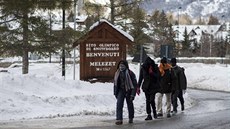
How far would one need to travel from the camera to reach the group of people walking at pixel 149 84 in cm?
1377

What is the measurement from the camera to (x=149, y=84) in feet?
48.4

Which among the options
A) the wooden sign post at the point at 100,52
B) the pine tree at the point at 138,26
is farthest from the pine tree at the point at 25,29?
the pine tree at the point at 138,26

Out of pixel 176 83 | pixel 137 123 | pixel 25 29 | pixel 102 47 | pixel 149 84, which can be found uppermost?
pixel 25 29

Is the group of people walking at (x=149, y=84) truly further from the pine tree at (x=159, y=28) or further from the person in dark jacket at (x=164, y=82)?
the pine tree at (x=159, y=28)

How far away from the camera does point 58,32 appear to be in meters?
24.6

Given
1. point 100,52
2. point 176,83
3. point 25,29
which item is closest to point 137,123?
point 176,83

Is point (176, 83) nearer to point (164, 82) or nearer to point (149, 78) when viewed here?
point (164, 82)

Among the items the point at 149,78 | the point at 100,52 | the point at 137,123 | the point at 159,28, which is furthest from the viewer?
the point at 159,28

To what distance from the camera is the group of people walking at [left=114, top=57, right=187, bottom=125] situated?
45.2 ft

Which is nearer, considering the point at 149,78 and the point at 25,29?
the point at 149,78

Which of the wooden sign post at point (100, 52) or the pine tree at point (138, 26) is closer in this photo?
the wooden sign post at point (100, 52)

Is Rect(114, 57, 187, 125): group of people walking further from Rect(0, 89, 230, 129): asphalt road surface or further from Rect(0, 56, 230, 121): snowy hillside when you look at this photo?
Rect(0, 56, 230, 121): snowy hillside

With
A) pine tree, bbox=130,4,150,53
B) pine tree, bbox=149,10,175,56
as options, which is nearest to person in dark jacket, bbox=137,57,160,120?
pine tree, bbox=130,4,150,53

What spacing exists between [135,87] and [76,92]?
18.2ft
